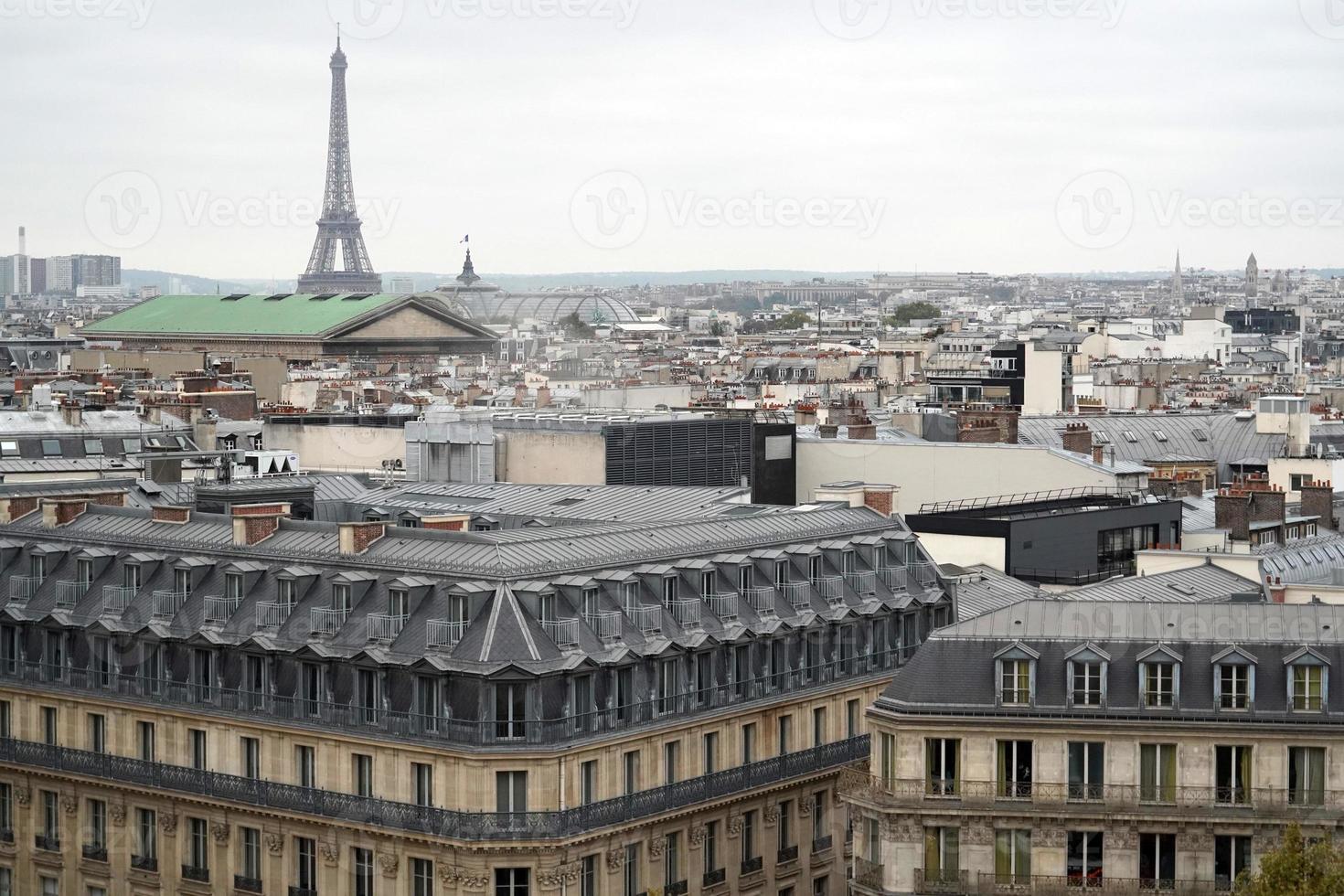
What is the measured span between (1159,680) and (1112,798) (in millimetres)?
1711

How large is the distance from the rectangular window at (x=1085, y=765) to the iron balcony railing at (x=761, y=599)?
7.56 meters

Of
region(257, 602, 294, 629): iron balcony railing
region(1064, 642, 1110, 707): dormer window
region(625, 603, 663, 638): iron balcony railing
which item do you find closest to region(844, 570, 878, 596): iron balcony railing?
→ region(625, 603, 663, 638): iron balcony railing

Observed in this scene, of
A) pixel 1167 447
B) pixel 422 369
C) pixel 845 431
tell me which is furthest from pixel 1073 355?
pixel 845 431

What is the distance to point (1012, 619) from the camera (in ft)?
115

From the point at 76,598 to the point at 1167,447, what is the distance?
157 ft

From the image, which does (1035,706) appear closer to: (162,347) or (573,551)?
(573,551)

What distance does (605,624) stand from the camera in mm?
36656

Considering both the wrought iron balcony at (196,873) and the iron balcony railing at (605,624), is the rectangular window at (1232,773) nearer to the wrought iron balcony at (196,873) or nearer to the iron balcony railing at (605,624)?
the iron balcony railing at (605,624)

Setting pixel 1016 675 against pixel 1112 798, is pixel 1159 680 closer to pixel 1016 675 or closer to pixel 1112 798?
pixel 1112 798

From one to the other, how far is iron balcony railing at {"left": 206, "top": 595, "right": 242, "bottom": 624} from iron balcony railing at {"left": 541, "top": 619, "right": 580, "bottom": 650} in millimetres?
5936

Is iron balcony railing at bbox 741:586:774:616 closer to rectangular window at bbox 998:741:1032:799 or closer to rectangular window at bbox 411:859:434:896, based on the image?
rectangular window at bbox 998:741:1032:799

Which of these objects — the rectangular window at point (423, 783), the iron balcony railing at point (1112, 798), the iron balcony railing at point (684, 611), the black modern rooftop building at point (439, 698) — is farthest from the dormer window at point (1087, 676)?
the rectangular window at point (423, 783)

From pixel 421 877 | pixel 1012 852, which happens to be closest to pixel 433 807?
pixel 421 877

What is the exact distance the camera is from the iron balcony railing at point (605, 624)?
120ft
